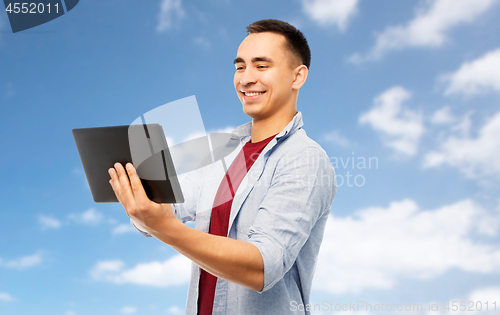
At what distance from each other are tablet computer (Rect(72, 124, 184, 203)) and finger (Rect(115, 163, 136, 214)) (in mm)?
46

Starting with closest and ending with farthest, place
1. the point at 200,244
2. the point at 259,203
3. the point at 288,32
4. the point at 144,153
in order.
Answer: the point at 200,244
the point at 144,153
the point at 259,203
the point at 288,32

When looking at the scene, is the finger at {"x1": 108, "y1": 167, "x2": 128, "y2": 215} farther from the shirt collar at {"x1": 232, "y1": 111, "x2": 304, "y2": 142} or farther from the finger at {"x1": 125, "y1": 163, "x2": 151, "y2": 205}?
the shirt collar at {"x1": 232, "y1": 111, "x2": 304, "y2": 142}

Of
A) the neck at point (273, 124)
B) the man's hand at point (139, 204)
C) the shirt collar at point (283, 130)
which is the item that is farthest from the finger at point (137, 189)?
the neck at point (273, 124)

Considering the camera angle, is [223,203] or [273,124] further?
[273,124]

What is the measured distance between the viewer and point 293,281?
1.86m

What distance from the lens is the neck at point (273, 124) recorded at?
2.26 m

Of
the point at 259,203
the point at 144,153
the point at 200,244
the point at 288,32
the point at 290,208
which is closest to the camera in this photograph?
the point at 200,244

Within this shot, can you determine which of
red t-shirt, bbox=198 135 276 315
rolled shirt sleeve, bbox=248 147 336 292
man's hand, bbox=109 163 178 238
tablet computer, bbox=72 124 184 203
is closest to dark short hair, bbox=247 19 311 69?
red t-shirt, bbox=198 135 276 315

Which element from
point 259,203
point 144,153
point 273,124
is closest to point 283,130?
point 273,124

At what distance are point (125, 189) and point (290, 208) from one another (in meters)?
0.72

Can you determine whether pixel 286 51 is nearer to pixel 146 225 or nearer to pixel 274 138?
pixel 274 138

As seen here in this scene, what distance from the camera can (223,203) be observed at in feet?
6.74

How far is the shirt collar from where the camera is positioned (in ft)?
6.82

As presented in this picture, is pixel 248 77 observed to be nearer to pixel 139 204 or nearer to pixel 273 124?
pixel 273 124
